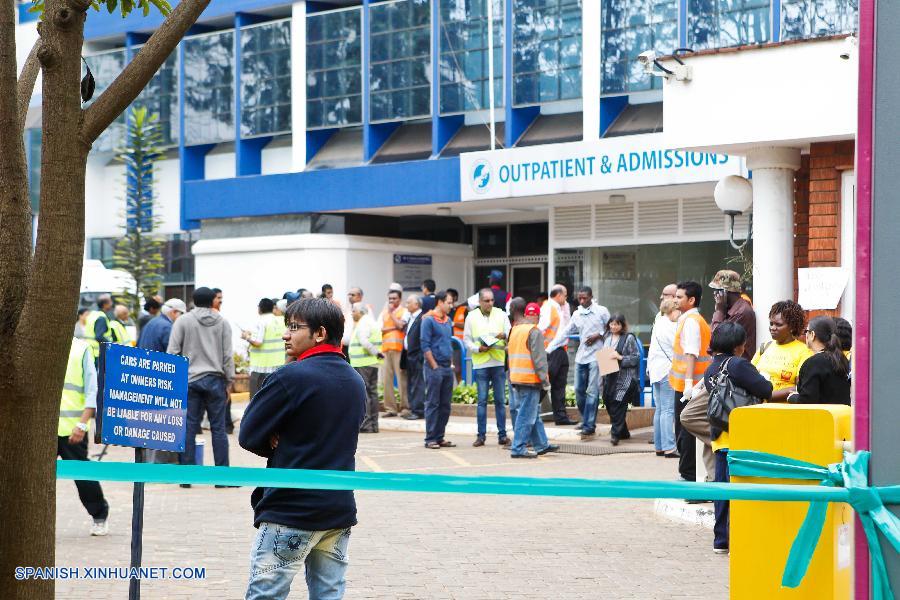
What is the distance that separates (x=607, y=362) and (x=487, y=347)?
4.60ft

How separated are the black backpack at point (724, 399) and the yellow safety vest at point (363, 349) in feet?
31.1

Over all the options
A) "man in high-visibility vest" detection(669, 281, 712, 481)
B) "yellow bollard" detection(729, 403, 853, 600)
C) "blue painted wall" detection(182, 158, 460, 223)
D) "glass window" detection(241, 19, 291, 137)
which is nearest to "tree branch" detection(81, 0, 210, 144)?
"yellow bollard" detection(729, 403, 853, 600)

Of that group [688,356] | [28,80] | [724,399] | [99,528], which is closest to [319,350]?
[28,80]

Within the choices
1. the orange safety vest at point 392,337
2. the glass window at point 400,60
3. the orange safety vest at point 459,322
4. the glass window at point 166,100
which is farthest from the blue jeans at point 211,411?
the glass window at point 166,100

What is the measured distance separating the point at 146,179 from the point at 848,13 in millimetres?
15920

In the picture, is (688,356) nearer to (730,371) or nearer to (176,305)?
(730,371)

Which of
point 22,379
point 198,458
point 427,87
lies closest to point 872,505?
point 22,379

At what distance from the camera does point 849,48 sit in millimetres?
12414

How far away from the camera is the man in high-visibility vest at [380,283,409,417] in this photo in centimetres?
1917

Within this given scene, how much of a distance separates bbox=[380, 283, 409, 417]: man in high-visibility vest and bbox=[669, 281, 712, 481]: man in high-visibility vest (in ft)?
25.3

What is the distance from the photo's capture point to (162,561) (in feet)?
28.8

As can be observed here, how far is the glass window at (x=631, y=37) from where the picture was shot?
2286 centimetres

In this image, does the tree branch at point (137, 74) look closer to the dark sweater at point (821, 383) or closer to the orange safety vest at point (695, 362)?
the dark sweater at point (821, 383)

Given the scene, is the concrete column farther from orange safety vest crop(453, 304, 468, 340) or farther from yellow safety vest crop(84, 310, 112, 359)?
yellow safety vest crop(84, 310, 112, 359)
